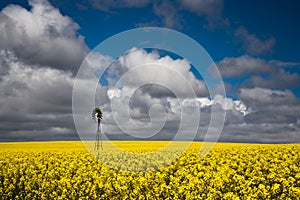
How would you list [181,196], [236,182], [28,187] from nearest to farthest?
[181,196] → [236,182] → [28,187]

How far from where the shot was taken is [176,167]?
20016 mm

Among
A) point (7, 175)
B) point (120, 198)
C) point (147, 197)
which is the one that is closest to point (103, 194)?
point (120, 198)

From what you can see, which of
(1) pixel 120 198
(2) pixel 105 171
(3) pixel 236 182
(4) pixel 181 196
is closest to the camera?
(4) pixel 181 196

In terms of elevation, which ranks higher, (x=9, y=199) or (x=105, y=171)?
(x=105, y=171)

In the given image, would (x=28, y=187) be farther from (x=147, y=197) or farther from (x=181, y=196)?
(x=181, y=196)

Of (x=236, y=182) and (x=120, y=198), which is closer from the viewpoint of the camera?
(x=120, y=198)

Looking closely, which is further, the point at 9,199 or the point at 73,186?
the point at 9,199

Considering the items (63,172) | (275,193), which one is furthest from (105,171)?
(275,193)

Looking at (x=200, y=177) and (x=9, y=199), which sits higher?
(x=200, y=177)

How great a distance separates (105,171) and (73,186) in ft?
9.34

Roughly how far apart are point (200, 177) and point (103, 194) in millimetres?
4076

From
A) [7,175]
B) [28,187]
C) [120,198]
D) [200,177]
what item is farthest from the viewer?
[7,175]

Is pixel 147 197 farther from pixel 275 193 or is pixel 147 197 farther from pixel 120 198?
pixel 275 193

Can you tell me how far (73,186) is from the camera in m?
14.6
